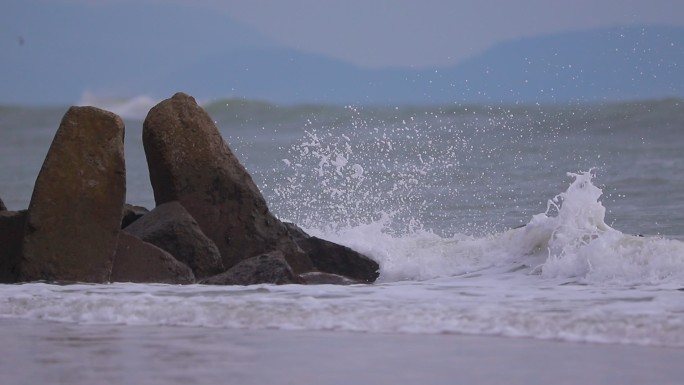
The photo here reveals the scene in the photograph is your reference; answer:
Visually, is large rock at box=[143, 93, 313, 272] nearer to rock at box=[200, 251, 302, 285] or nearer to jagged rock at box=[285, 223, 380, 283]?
jagged rock at box=[285, 223, 380, 283]

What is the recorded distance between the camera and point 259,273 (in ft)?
25.5

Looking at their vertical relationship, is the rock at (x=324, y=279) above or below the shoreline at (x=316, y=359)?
above

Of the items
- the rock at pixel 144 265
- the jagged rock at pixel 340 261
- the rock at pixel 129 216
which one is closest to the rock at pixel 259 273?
the rock at pixel 144 265

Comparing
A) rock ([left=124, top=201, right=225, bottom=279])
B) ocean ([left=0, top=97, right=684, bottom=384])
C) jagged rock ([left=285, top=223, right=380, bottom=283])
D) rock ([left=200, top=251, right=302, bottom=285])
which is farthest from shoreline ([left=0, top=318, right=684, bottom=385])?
jagged rock ([left=285, top=223, right=380, bottom=283])

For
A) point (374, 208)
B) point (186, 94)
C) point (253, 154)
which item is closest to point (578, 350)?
point (186, 94)

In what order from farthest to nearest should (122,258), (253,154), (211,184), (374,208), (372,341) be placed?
(253,154) → (374,208) → (211,184) → (122,258) → (372,341)

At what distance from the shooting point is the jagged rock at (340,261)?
8977 mm

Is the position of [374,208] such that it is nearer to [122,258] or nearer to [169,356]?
[122,258]

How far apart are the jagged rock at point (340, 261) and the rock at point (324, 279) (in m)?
0.32

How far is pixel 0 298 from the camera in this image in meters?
7.19

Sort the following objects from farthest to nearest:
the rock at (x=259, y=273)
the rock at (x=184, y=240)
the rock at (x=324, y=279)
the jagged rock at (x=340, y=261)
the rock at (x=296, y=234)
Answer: the rock at (x=296, y=234) < the jagged rock at (x=340, y=261) < the rock at (x=324, y=279) < the rock at (x=184, y=240) < the rock at (x=259, y=273)

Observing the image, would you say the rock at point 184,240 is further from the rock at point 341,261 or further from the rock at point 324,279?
the rock at point 341,261

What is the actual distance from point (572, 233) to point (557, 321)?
2.75 metres

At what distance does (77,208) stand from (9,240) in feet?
1.82
